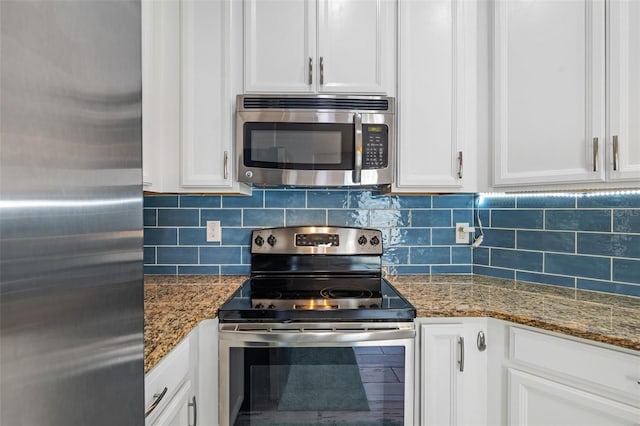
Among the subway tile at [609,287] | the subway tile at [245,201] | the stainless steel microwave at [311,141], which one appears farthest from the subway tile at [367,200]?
the subway tile at [609,287]

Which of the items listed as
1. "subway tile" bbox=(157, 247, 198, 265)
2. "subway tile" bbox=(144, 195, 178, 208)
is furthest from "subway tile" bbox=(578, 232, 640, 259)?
"subway tile" bbox=(144, 195, 178, 208)

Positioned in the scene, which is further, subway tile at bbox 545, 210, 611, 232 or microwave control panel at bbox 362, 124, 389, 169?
microwave control panel at bbox 362, 124, 389, 169

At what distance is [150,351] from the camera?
0.95 metres

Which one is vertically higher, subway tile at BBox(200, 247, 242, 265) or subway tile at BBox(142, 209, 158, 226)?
subway tile at BBox(142, 209, 158, 226)

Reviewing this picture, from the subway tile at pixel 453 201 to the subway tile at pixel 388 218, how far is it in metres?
0.17

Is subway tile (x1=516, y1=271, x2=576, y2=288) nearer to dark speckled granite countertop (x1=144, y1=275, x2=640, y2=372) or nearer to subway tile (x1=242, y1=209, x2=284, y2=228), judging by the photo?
dark speckled granite countertop (x1=144, y1=275, x2=640, y2=372)

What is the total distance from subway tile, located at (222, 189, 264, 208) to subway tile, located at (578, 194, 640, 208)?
1471 mm

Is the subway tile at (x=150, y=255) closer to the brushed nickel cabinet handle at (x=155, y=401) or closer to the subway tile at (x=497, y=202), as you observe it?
the brushed nickel cabinet handle at (x=155, y=401)

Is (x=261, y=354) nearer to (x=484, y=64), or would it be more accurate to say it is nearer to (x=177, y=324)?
(x=177, y=324)

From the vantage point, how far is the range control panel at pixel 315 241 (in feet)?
6.44

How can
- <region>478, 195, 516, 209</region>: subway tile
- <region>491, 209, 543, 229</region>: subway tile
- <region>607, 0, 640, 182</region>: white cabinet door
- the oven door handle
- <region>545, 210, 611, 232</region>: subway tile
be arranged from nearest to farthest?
1. <region>607, 0, 640, 182</region>: white cabinet door
2. the oven door handle
3. <region>545, 210, 611, 232</region>: subway tile
4. <region>491, 209, 543, 229</region>: subway tile
5. <region>478, 195, 516, 209</region>: subway tile

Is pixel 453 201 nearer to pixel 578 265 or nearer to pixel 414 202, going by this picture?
pixel 414 202

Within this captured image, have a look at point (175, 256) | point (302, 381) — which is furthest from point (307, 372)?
point (175, 256)

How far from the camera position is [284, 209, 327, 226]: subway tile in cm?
201
